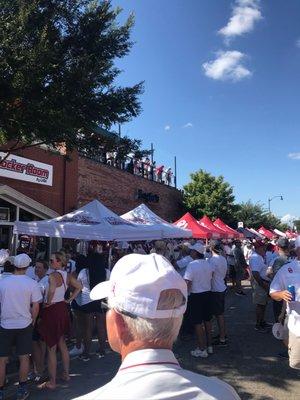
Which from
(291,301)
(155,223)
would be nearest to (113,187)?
(155,223)

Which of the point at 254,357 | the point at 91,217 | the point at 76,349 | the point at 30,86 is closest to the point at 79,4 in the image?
the point at 30,86

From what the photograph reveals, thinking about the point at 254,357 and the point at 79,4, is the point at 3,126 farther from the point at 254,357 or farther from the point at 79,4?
the point at 254,357

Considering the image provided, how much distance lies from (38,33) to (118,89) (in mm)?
2148

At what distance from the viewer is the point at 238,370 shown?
7.03 metres

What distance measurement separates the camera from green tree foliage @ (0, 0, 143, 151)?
772 cm

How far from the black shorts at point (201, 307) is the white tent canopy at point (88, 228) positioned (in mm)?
2367

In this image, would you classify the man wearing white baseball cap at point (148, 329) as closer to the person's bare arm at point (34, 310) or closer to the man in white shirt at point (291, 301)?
the man in white shirt at point (291, 301)

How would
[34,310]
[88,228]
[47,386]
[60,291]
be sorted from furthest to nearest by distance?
[88,228] < [60,291] < [47,386] < [34,310]

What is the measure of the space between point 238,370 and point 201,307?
1.30 m

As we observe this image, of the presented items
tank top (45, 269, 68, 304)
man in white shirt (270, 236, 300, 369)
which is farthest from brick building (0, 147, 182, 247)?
man in white shirt (270, 236, 300, 369)

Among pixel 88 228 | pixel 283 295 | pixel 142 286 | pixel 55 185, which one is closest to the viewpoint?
pixel 142 286

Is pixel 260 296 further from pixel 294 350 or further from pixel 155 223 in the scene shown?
pixel 294 350

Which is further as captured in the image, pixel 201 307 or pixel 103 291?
pixel 201 307

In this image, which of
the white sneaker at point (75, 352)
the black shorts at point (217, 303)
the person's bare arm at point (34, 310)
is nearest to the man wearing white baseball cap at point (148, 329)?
the person's bare arm at point (34, 310)
